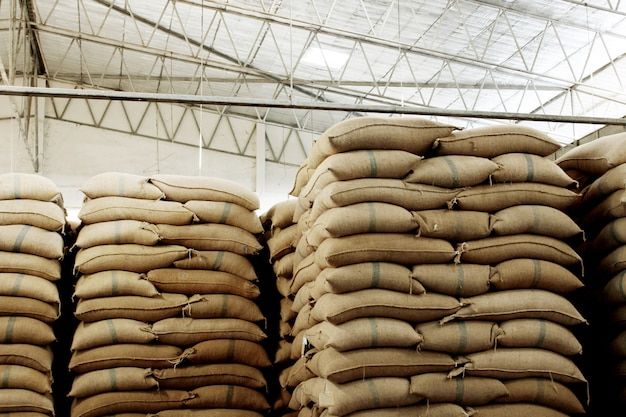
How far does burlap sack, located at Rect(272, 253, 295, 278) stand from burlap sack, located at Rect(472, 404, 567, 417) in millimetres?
1501

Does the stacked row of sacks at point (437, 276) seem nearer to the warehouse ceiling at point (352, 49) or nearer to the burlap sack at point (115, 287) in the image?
the burlap sack at point (115, 287)

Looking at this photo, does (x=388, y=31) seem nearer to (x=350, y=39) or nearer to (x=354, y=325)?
(x=350, y=39)

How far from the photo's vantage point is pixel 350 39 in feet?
41.1

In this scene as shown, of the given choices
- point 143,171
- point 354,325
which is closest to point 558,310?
point 354,325

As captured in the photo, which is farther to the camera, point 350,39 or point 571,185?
point 350,39

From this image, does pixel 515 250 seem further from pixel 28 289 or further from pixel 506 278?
pixel 28 289

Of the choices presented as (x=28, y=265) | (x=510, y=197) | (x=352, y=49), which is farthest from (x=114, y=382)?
(x=352, y=49)

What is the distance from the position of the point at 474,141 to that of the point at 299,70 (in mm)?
11257

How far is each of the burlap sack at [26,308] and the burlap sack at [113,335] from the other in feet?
0.69

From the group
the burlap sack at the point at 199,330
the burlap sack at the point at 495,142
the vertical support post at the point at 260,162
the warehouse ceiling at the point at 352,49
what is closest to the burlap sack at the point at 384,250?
the burlap sack at the point at 495,142

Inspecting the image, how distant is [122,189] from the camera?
4137mm

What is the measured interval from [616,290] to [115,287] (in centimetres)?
262

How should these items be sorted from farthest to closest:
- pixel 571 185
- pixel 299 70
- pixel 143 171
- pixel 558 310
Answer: pixel 143 171 < pixel 299 70 < pixel 571 185 < pixel 558 310

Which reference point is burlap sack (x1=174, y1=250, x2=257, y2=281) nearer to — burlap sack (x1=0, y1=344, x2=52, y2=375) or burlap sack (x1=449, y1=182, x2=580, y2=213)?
burlap sack (x1=0, y1=344, x2=52, y2=375)
